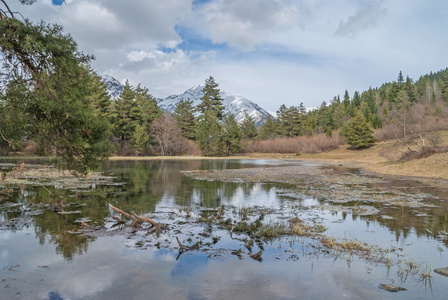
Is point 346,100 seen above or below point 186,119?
above

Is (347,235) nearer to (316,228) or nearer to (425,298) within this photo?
(316,228)

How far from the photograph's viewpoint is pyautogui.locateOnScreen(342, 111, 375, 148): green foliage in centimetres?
6606

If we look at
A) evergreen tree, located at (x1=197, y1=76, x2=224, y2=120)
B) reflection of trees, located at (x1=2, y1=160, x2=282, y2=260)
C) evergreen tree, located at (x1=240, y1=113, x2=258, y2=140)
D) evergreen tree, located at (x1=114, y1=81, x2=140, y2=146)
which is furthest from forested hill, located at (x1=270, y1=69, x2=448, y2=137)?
reflection of trees, located at (x1=2, y1=160, x2=282, y2=260)

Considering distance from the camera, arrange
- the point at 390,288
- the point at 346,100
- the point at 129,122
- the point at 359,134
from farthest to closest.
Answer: the point at 346,100 → the point at 359,134 → the point at 129,122 → the point at 390,288

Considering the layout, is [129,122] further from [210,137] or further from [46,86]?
[46,86]

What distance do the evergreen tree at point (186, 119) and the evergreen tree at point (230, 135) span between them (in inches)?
436


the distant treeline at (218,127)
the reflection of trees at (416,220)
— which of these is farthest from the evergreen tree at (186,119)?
the reflection of trees at (416,220)

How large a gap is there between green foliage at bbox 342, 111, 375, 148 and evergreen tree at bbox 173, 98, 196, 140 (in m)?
38.4

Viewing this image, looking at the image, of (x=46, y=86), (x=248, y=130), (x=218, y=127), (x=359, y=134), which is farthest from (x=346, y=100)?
(x=46, y=86)

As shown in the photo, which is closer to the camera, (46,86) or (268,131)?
(46,86)

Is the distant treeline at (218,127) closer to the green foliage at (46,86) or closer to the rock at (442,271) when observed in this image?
the green foliage at (46,86)

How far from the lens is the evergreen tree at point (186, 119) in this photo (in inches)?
3130

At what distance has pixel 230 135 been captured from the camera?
71.1 meters

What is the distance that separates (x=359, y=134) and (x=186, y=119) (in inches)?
1693
